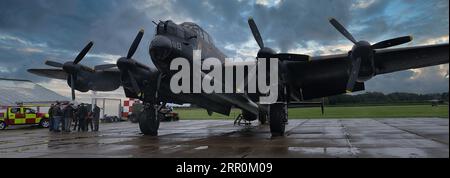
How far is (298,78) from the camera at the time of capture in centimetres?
1711

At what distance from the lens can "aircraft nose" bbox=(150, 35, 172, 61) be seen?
13836 mm

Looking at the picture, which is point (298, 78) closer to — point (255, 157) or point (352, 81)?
point (352, 81)

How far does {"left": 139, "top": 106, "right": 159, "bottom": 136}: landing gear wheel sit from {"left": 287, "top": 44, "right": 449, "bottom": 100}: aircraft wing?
7375mm

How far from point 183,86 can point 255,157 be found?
7.55 metres

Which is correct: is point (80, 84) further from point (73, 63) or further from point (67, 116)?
point (67, 116)

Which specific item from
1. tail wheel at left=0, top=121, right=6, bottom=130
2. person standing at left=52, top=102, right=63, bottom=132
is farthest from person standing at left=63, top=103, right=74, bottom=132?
tail wheel at left=0, top=121, right=6, bottom=130

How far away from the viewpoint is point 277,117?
16.5m

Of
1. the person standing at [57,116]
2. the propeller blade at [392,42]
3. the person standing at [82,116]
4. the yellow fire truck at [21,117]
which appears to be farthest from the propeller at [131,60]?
the yellow fire truck at [21,117]

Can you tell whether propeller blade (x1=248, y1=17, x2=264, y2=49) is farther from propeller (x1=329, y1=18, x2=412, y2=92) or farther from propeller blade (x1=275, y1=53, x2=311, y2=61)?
propeller (x1=329, y1=18, x2=412, y2=92)

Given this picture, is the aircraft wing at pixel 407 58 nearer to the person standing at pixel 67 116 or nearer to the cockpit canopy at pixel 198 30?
the cockpit canopy at pixel 198 30

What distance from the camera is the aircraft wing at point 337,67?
562 inches
